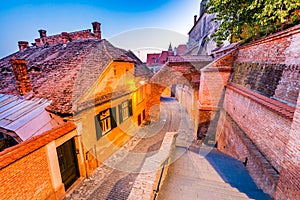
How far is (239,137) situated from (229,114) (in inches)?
84.2

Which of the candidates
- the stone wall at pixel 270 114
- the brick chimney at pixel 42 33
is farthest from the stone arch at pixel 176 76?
the brick chimney at pixel 42 33

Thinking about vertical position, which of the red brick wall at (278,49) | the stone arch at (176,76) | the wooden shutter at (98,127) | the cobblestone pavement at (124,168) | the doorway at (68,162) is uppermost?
the red brick wall at (278,49)

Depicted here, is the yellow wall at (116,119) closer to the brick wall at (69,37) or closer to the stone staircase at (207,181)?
the stone staircase at (207,181)

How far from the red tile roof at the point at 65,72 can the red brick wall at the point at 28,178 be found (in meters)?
1.85

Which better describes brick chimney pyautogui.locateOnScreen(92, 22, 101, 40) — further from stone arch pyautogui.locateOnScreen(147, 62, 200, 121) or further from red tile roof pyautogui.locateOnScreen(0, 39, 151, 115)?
stone arch pyautogui.locateOnScreen(147, 62, 200, 121)

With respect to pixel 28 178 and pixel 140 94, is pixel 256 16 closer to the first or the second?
pixel 140 94

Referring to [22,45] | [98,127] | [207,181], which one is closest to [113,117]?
[98,127]

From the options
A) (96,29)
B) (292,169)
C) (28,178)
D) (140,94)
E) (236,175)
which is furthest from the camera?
(140,94)

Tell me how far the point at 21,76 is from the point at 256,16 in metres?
12.3

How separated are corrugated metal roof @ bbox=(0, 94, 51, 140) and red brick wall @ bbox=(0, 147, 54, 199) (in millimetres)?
943

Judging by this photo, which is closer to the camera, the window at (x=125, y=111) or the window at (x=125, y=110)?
the window at (x=125, y=110)

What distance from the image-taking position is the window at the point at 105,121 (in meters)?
7.36

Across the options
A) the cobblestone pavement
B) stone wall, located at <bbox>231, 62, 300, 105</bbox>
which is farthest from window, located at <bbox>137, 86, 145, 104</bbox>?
stone wall, located at <bbox>231, 62, 300, 105</bbox>

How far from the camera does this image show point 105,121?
8117mm
